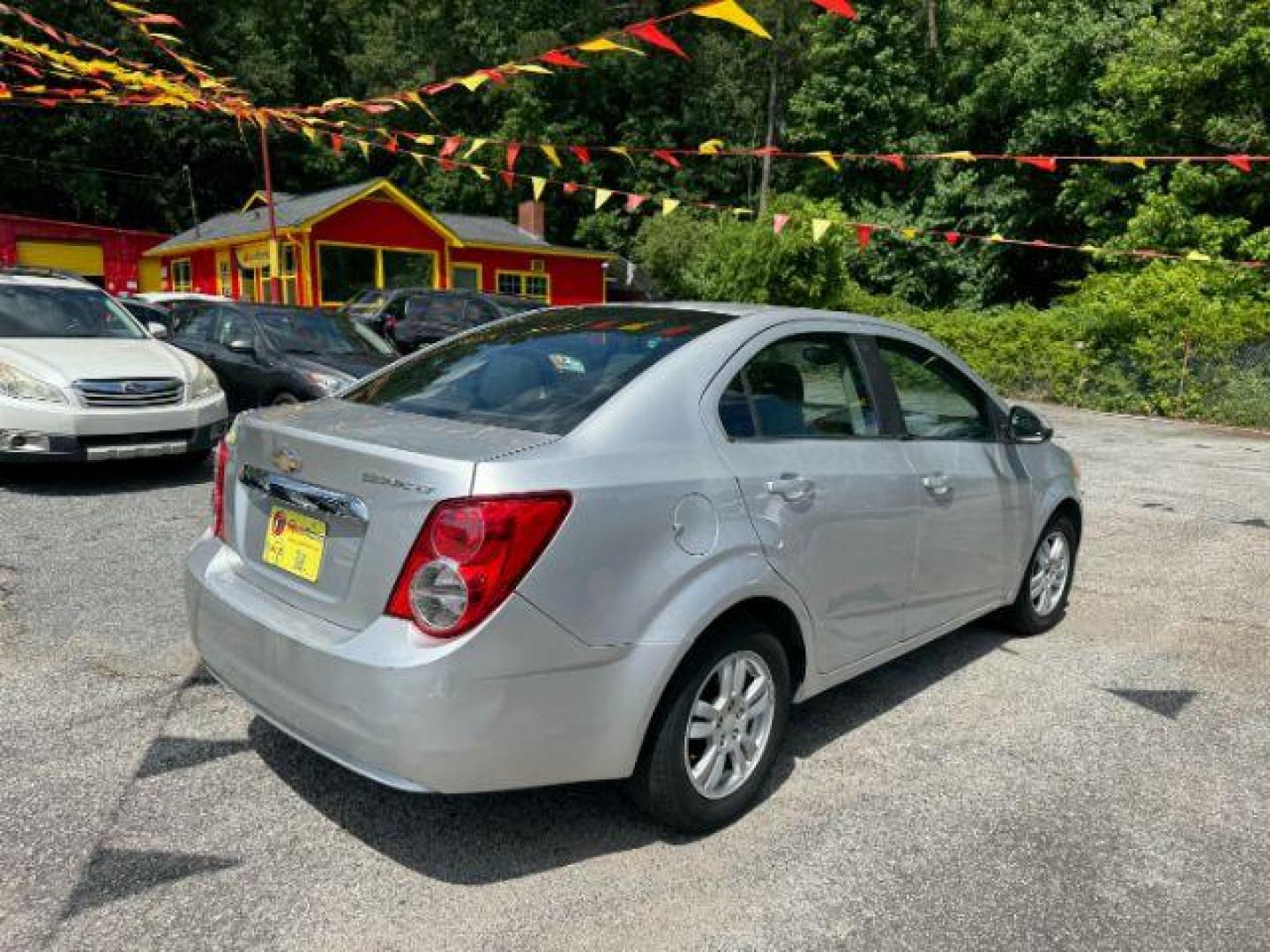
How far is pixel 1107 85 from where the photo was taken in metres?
23.8

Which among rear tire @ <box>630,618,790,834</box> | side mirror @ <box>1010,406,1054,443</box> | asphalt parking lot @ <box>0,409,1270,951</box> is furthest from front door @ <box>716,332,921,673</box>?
side mirror @ <box>1010,406,1054,443</box>

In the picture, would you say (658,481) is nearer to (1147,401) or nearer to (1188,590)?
(1188,590)

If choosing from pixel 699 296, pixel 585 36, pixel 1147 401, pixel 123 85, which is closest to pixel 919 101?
pixel 699 296

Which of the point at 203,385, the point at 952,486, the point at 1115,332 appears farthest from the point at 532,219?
the point at 952,486

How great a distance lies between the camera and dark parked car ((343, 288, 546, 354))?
15531mm

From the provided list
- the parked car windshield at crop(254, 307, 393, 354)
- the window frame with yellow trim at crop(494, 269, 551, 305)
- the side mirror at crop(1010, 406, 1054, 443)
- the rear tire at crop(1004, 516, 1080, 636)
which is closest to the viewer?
the side mirror at crop(1010, 406, 1054, 443)

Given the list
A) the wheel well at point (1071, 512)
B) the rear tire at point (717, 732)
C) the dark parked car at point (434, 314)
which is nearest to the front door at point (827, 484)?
the rear tire at point (717, 732)

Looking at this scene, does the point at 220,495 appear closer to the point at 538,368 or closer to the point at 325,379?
the point at 538,368

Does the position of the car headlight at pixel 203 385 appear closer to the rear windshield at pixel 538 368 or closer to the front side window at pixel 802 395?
the rear windshield at pixel 538 368

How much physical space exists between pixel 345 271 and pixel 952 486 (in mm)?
25220

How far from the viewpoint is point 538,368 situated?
3191 mm

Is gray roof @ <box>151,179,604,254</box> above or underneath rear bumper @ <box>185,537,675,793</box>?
above

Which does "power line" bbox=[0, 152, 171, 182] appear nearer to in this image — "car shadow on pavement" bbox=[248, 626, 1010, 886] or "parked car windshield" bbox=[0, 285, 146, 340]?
"parked car windshield" bbox=[0, 285, 146, 340]

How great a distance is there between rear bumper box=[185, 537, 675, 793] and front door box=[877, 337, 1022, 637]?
1550mm
